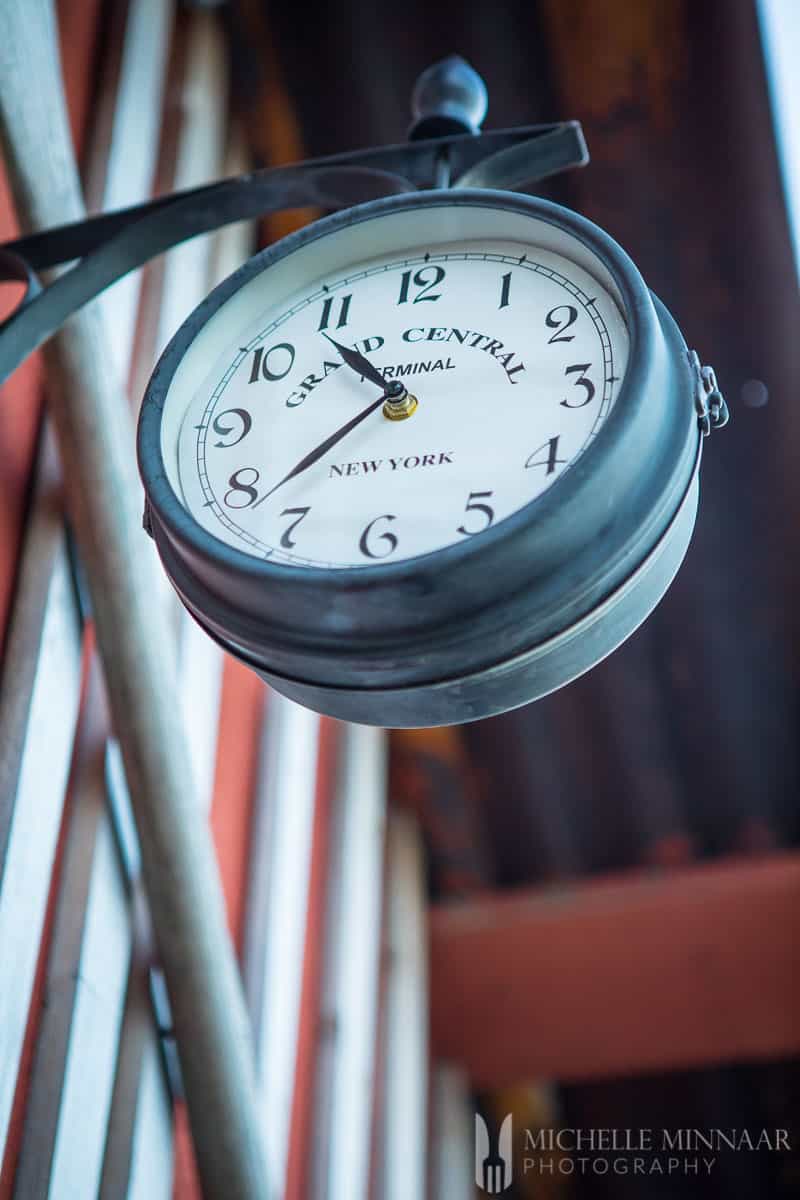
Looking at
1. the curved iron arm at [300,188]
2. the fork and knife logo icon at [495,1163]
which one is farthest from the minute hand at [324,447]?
the fork and knife logo icon at [495,1163]

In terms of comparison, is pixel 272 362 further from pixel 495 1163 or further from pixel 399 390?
pixel 495 1163

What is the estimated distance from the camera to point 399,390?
1.16 metres

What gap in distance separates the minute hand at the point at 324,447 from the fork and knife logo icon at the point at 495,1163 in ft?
4.49

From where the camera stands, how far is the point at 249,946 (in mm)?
2146

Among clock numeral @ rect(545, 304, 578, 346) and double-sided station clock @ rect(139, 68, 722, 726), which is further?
A: clock numeral @ rect(545, 304, 578, 346)

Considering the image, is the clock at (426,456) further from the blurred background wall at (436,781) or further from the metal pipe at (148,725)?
the blurred background wall at (436,781)

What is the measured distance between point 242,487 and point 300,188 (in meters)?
0.52

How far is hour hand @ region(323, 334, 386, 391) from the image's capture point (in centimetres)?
119

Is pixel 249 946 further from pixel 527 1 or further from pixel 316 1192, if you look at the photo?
pixel 527 1

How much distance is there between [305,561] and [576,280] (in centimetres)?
39

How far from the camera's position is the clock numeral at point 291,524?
3.55ft

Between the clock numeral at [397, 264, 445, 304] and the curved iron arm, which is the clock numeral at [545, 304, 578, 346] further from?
the curved iron arm

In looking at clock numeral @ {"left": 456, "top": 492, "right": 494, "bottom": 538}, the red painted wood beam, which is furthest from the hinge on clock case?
the red painted wood beam

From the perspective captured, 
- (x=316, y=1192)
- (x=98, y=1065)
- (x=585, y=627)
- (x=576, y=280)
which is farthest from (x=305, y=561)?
(x=316, y=1192)
